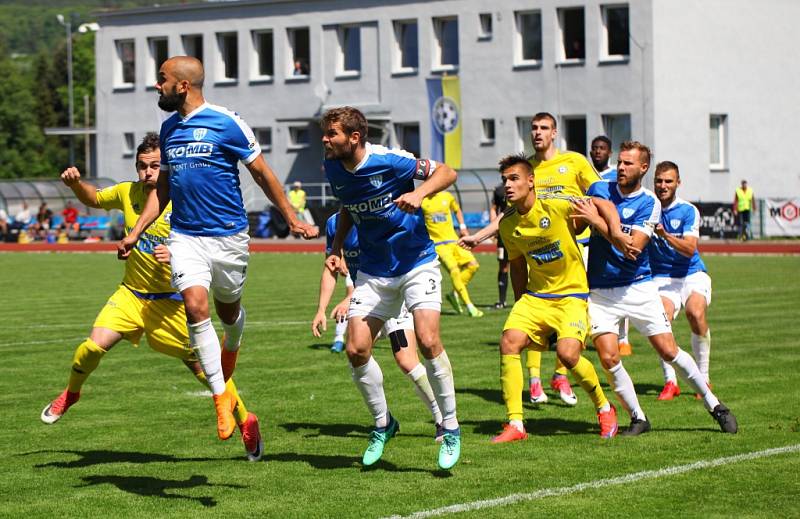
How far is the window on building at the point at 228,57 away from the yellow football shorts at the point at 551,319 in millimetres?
52741

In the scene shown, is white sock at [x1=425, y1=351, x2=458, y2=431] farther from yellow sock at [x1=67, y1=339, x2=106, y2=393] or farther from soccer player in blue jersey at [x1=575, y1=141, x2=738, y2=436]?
yellow sock at [x1=67, y1=339, x2=106, y2=393]

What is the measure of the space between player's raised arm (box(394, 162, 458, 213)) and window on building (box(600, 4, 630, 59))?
43.3m

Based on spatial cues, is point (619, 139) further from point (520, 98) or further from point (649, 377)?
point (649, 377)

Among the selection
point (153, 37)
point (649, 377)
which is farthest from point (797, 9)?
point (649, 377)

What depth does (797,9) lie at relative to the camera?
5688 cm

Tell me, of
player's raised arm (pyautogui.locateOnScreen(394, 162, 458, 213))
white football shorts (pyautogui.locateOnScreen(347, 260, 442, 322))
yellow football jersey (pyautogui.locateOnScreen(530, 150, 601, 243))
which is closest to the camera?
player's raised arm (pyautogui.locateOnScreen(394, 162, 458, 213))

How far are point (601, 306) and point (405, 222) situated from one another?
7.50ft

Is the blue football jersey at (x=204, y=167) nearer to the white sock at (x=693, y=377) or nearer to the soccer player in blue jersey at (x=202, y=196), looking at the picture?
the soccer player in blue jersey at (x=202, y=196)

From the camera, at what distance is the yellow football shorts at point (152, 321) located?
33.8 feet

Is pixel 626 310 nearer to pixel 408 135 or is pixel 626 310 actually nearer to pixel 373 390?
pixel 373 390

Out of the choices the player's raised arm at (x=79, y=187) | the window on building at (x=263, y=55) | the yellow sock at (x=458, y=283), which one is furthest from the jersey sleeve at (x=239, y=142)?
the window on building at (x=263, y=55)

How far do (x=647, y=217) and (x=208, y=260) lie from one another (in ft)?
11.4

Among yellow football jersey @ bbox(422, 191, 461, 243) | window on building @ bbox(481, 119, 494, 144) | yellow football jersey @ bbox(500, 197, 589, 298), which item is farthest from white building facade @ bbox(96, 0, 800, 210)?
yellow football jersey @ bbox(500, 197, 589, 298)

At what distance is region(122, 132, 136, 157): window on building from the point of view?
215ft
